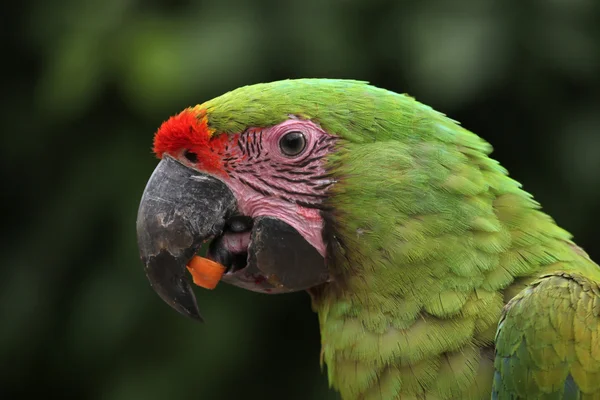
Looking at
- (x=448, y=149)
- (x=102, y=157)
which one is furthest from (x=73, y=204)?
(x=448, y=149)

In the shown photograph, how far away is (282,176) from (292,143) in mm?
70

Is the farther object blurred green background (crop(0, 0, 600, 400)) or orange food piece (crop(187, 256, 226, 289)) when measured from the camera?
blurred green background (crop(0, 0, 600, 400))

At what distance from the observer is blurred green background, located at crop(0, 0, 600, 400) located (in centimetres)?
232

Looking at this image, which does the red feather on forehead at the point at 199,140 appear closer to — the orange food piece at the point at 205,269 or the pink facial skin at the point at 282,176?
the pink facial skin at the point at 282,176

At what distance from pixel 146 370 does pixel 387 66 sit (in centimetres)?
134

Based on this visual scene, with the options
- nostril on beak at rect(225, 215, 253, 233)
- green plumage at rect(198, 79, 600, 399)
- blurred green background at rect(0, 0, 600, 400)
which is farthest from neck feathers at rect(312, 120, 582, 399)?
blurred green background at rect(0, 0, 600, 400)

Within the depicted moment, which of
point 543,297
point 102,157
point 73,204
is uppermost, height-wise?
point 543,297

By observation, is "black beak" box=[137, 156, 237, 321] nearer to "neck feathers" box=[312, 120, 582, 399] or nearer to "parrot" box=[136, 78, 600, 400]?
"parrot" box=[136, 78, 600, 400]

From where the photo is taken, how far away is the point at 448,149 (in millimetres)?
1482

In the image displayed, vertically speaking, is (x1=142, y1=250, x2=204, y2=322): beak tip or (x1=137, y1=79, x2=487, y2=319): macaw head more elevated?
(x1=137, y1=79, x2=487, y2=319): macaw head

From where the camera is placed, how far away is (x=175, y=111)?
7.84 feet

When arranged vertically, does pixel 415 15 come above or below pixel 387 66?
above

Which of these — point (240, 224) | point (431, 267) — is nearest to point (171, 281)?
point (240, 224)

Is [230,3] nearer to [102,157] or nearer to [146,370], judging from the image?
[102,157]
